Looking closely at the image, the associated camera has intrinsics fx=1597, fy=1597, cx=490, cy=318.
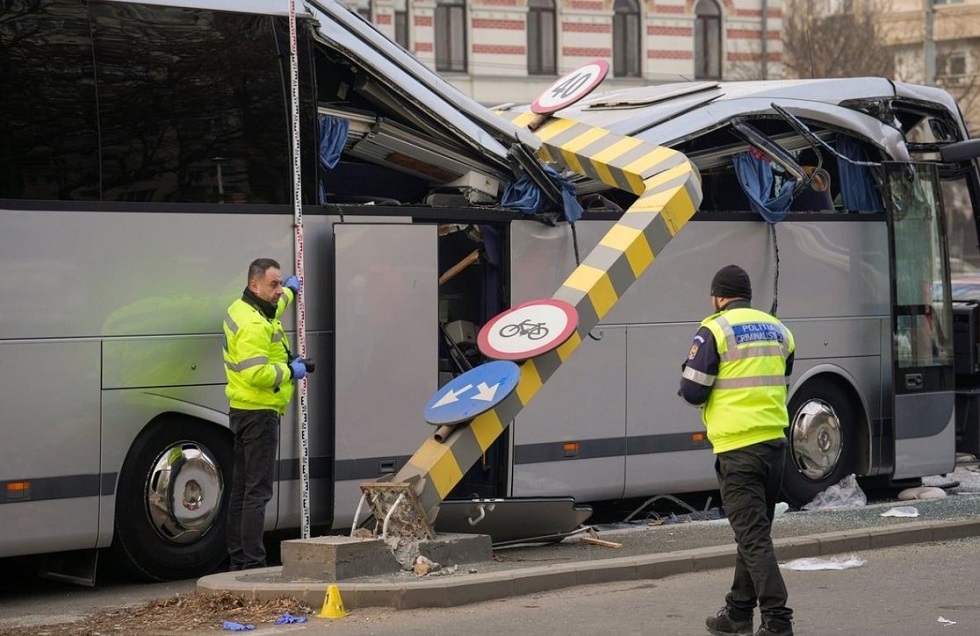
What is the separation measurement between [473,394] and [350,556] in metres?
1.43

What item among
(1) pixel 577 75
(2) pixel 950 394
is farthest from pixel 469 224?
(2) pixel 950 394

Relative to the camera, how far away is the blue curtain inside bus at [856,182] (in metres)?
13.9

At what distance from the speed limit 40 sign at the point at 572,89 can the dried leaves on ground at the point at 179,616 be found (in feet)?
17.7

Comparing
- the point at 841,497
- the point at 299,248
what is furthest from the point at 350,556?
the point at 841,497

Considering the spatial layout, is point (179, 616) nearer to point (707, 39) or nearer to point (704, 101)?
point (704, 101)

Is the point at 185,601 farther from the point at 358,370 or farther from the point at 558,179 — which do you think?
the point at 558,179

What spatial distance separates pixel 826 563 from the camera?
1064 centimetres

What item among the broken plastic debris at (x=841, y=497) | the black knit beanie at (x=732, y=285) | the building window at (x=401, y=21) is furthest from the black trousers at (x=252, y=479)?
the building window at (x=401, y=21)

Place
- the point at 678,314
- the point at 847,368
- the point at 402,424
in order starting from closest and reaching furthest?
the point at 402,424 → the point at 678,314 → the point at 847,368

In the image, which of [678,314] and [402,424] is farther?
[678,314]

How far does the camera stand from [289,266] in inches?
412

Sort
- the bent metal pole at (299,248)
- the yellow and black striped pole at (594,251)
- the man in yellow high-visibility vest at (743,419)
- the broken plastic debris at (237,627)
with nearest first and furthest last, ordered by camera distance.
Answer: the man in yellow high-visibility vest at (743,419), the broken plastic debris at (237,627), the yellow and black striped pole at (594,251), the bent metal pole at (299,248)

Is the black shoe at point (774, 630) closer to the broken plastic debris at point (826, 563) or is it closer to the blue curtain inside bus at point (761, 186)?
the broken plastic debris at point (826, 563)

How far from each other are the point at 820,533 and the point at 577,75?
429 cm
